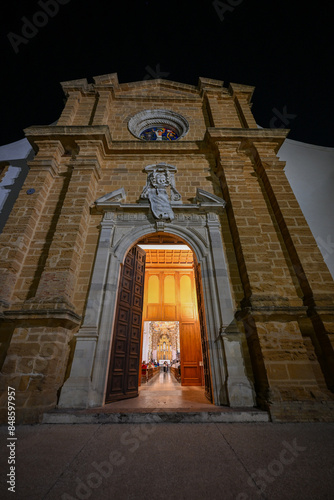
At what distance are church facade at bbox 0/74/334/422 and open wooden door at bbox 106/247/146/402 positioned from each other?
3 cm

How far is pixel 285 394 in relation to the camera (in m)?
3.09

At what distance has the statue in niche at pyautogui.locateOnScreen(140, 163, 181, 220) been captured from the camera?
518 cm

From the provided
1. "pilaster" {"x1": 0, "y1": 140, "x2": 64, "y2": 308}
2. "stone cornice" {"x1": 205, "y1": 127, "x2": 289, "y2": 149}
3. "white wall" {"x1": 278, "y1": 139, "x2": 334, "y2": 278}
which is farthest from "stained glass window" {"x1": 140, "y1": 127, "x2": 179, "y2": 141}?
"white wall" {"x1": 278, "y1": 139, "x2": 334, "y2": 278}

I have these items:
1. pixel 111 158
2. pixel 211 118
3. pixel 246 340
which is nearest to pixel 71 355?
pixel 246 340

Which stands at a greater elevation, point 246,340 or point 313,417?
point 246,340

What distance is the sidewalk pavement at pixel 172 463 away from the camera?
4.80 feet

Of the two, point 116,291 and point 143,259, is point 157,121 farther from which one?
point 116,291

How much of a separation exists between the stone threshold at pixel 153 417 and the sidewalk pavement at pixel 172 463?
0.30 meters

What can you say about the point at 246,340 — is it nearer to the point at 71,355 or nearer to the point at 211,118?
the point at 71,355

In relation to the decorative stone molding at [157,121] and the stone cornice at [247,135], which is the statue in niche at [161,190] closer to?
the stone cornice at [247,135]

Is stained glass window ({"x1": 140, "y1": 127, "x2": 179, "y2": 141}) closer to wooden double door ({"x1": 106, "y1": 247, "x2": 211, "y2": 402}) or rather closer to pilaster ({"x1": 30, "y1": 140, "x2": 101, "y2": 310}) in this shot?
pilaster ({"x1": 30, "y1": 140, "x2": 101, "y2": 310})

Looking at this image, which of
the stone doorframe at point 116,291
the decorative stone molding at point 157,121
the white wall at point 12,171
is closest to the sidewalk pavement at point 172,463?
the stone doorframe at point 116,291

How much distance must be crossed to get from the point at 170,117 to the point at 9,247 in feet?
23.3

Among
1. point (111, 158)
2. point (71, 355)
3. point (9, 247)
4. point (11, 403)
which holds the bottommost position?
point (11, 403)
